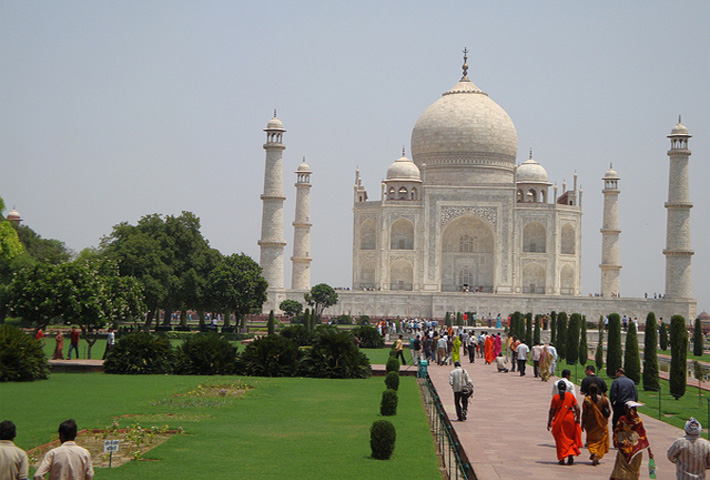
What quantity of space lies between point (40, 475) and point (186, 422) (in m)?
5.25

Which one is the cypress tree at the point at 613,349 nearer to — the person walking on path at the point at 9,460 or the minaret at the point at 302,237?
the person walking on path at the point at 9,460

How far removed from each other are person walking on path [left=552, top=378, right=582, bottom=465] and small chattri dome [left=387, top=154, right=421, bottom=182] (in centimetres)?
3603

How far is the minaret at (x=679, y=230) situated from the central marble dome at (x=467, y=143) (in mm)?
8288

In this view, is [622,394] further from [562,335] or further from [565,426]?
[562,335]

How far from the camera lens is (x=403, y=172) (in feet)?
148

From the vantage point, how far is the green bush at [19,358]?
15125 mm

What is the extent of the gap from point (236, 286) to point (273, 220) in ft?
31.8

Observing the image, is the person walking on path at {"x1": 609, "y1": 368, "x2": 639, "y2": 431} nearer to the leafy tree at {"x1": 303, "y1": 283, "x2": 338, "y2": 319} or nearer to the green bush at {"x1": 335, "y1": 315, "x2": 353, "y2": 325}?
the green bush at {"x1": 335, "y1": 315, "x2": 353, "y2": 325}

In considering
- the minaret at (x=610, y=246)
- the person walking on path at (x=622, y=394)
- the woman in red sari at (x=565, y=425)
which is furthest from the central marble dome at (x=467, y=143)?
the woman in red sari at (x=565, y=425)

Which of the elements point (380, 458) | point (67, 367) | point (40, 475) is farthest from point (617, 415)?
point (67, 367)

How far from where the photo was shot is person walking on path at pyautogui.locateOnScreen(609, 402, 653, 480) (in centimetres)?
763

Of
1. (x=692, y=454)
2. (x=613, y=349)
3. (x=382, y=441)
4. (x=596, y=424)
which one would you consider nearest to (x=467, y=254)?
(x=613, y=349)

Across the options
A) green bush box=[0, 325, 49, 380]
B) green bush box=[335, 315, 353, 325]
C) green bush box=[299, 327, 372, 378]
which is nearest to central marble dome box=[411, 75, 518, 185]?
green bush box=[335, 315, 353, 325]

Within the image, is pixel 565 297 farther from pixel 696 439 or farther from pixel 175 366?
pixel 696 439
